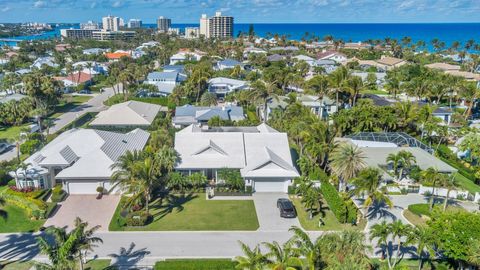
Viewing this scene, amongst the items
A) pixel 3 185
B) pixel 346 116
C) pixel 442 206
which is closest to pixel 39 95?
pixel 3 185

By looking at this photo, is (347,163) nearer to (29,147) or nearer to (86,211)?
(86,211)

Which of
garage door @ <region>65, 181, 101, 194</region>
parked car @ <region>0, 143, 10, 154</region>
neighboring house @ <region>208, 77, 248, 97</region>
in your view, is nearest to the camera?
garage door @ <region>65, 181, 101, 194</region>

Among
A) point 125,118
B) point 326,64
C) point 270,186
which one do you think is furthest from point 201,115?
point 326,64

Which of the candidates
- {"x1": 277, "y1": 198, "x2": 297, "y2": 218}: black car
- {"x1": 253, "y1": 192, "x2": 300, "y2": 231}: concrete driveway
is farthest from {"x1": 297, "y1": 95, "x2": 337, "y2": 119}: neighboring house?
{"x1": 277, "y1": 198, "x2": 297, "y2": 218}: black car

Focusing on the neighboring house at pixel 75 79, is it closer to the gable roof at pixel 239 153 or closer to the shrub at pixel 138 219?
the gable roof at pixel 239 153

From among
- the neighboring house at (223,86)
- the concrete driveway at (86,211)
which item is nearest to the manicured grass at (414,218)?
the concrete driveway at (86,211)

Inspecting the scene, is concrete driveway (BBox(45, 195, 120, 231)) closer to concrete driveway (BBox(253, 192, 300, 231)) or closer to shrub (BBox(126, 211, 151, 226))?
shrub (BBox(126, 211, 151, 226))
